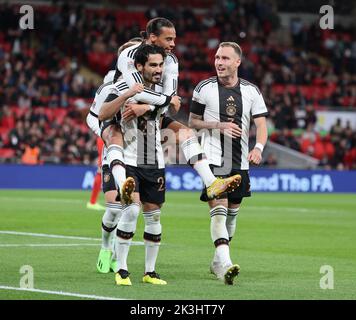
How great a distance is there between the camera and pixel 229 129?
36.4 ft

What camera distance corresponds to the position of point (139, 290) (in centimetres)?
955

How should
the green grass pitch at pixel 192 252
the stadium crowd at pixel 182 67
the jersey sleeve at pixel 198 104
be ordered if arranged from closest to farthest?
the green grass pitch at pixel 192 252 < the jersey sleeve at pixel 198 104 < the stadium crowd at pixel 182 67

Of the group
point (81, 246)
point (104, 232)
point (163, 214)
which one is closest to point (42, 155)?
point (163, 214)

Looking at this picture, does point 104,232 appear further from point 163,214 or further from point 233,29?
point 233,29

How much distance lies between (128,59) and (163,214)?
11.3 meters

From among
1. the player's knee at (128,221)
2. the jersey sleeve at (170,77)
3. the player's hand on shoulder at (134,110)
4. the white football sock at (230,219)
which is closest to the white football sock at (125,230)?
the player's knee at (128,221)

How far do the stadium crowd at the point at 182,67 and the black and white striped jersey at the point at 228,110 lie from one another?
20.0 meters

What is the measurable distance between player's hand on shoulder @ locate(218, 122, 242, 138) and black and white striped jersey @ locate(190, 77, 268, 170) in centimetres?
13

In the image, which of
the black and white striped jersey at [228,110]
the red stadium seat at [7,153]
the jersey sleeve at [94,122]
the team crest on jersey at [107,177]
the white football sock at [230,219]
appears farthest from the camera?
the red stadium seat at [7,153]

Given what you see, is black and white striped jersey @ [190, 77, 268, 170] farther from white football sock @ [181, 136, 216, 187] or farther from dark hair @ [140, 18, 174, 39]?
dark hair @ [140, 18, 174, 39]

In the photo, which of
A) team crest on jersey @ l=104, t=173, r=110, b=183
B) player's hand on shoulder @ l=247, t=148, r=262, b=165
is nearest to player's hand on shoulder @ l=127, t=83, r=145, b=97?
team crest on jersey @ l=104, t=173, r=110, b=183

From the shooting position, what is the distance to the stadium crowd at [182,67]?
32.0m

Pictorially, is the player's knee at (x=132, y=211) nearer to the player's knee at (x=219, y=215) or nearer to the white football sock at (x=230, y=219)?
the player's knee at (x=219, y=215)

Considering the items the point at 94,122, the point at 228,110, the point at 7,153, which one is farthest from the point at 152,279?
the point at 7,153
